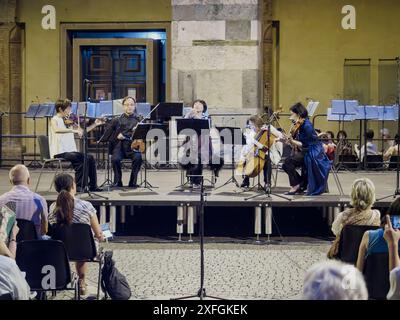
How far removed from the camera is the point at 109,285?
733 centimetres

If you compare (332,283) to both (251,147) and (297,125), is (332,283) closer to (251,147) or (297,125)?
(297,125)

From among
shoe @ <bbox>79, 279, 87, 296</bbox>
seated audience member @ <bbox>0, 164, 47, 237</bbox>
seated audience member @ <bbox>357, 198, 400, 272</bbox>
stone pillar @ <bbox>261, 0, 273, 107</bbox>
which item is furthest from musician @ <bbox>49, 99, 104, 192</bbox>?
stone pillar @ <bbox>261, 0, 273, 107</bbox>

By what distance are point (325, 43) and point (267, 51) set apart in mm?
1285

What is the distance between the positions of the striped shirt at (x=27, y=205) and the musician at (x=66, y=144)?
14.3 feet

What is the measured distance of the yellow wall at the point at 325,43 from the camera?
18.0 meters

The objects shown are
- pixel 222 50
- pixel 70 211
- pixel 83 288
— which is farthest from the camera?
pixel 222 50

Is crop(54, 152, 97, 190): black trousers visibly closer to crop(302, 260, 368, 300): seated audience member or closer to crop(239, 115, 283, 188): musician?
crop(239, 115, 283, 188): musician

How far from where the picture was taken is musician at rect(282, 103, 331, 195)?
38.4 feet

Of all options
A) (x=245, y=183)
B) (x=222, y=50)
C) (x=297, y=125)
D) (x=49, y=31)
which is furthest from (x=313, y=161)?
(x=49, y=31)

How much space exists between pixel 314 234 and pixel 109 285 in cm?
488

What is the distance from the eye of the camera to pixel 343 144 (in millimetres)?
16641

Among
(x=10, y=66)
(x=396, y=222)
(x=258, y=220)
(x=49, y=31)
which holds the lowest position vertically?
(x=258, y=220)
